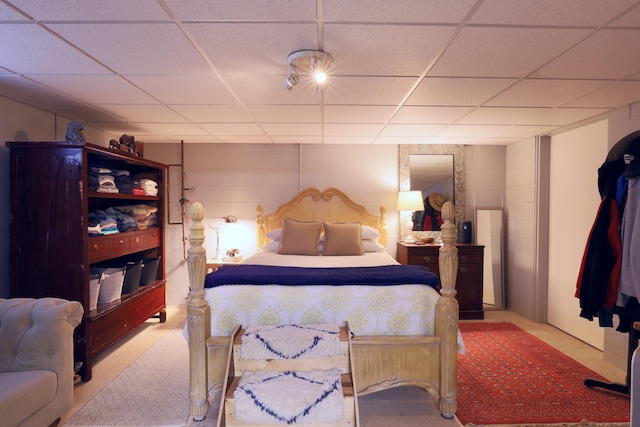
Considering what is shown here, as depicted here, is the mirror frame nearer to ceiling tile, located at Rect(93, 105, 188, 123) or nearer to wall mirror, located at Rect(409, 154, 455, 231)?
wall mirror, located at Rect(409, 154, 455, 231)

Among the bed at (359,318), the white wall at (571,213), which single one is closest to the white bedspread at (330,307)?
the bed at (359,318)

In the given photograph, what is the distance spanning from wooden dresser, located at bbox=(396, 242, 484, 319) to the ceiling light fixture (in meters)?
2.70

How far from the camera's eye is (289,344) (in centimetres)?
205

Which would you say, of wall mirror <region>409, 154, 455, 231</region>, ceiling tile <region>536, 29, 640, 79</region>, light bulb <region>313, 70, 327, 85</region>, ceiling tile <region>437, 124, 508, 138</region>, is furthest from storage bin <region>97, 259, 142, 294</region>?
ceiling tile <region>536, 29, 640, 79</region>

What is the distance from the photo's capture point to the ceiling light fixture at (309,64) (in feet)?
6.44

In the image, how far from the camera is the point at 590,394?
8.33ft

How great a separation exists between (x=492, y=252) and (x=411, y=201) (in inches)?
52.9

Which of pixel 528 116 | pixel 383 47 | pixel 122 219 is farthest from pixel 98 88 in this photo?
pixel 528 116

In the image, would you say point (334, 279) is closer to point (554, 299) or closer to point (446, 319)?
point (446, 319)

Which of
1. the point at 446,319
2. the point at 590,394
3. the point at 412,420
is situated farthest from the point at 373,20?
the point at 590,394

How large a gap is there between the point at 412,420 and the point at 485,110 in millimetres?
2491

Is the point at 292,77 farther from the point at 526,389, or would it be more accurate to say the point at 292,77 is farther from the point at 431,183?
the point at 431,183

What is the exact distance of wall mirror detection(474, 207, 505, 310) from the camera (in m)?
4.73

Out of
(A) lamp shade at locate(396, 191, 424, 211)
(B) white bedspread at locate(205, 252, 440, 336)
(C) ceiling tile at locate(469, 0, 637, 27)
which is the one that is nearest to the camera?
(C) ceiling tile at locate(469, 0, 637, 27)
